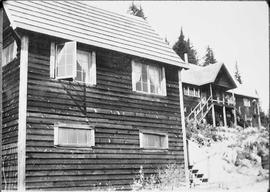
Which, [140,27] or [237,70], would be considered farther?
[140,27]

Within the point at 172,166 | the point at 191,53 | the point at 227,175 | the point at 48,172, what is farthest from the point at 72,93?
the point at 227,175

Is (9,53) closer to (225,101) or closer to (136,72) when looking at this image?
(136,72)

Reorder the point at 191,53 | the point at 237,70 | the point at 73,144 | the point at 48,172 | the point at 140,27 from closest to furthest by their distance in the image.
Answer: the point at 237,70 < the point at 191,53 < the point at 48,172 < the point at 73,144 < the point at 140,27

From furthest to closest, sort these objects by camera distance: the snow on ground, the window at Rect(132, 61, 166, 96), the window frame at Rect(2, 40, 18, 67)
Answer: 1. the window at Rect(132, 61, 166, 96)
2. the window frame at Rect(2, 40, 18, 67)
3. the snow on ground

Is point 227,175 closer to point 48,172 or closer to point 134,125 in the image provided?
point 48,172

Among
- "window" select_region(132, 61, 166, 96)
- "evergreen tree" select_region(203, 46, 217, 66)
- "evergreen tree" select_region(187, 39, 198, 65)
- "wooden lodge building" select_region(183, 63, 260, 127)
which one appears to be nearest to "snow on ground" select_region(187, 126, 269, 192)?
"wooden lodge building" select_region(183, 63, 260, 127)

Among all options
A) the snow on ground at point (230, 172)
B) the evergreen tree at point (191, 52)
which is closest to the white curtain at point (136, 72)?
the evergreen tree at point (191, 52)

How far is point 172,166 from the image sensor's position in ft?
38.0

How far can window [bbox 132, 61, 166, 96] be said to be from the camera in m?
11.7

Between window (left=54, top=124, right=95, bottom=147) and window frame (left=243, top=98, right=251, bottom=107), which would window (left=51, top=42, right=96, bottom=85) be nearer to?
window (left=54, top=124, right=95, bottom=147)

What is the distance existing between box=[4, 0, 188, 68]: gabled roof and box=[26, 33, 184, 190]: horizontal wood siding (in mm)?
416

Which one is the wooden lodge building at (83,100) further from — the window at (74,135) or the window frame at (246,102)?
the window frame at (246,102)

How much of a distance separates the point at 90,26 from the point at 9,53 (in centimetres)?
261

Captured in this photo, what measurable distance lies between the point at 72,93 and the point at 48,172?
7.64 ft
